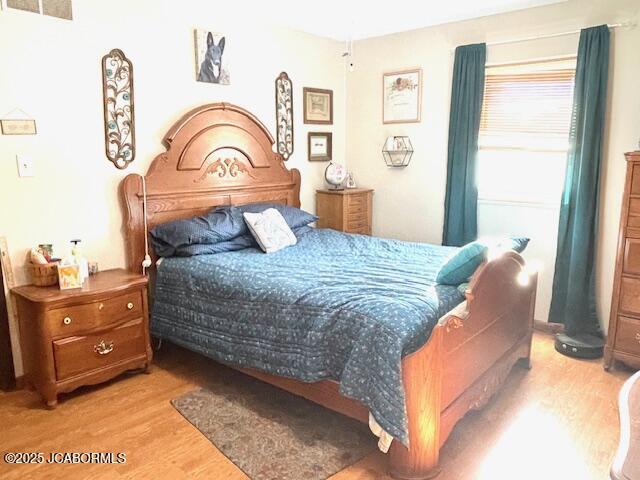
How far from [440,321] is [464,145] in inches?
88.1

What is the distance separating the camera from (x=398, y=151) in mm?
4414

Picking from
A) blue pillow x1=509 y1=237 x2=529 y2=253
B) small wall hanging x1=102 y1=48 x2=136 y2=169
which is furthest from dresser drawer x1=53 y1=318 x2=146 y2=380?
blue pillow x1=509 y1=237 x2=529 y2=253

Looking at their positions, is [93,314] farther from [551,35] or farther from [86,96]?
[551,35]

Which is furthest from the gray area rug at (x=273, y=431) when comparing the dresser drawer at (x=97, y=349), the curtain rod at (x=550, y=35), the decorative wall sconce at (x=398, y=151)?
the curtain rod at (x=550, y=35)

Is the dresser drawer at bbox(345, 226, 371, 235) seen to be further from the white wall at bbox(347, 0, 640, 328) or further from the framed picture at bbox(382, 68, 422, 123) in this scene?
the framed picture at bbox(382, 68, 422, 123)

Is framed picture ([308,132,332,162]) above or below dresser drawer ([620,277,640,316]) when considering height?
above

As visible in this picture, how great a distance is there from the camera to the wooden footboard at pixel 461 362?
2020mm

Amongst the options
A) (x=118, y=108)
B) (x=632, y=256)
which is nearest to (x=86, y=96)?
(x=118, y=108)

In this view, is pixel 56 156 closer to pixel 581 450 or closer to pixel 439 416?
pixel 439 416

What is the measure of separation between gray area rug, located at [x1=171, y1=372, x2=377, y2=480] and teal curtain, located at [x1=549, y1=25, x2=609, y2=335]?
197 centimetres

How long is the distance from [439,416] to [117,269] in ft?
7.06

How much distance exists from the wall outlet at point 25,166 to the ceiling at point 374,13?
6.25 ft

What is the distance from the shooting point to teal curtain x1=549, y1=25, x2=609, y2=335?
10.8ft

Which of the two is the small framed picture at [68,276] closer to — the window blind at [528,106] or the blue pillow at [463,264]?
the blue pillow at [463,264]
